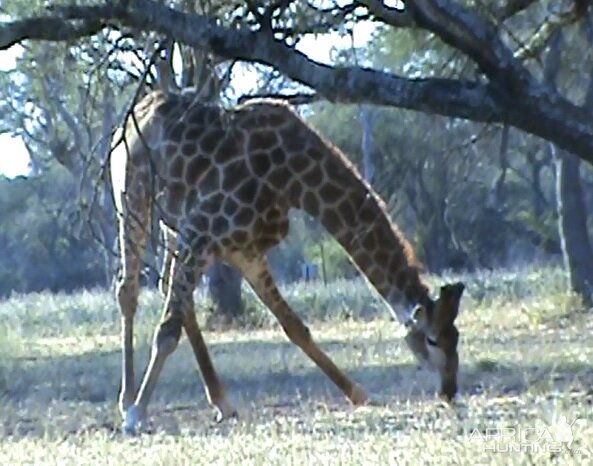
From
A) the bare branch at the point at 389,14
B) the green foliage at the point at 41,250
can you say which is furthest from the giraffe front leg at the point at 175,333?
the green foliage at the point at 41,250

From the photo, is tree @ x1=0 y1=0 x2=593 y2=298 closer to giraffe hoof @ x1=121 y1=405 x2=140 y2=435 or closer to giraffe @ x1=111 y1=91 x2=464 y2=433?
giraffe @ x1=111 y1=91 x2=464 y2=433

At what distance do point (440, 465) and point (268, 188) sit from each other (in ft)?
14.7

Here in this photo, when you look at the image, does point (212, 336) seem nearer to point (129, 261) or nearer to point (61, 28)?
point (129, 261)

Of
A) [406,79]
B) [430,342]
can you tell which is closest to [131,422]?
[430,342]

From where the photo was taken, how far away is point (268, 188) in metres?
10.7

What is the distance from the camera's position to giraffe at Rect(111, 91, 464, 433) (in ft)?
34.2

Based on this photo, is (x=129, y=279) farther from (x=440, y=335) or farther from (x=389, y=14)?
(x=389, y=14)

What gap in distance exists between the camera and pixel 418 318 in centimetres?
1023

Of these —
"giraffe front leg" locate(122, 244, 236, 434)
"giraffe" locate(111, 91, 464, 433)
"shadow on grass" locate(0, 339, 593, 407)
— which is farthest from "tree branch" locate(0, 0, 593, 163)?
"shadow on grass" locate(0, 339, 593, 407)

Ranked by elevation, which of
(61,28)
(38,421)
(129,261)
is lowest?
(38,421)

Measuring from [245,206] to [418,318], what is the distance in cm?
140

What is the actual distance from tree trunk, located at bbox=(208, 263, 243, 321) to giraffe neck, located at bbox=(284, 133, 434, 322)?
847 centimetres

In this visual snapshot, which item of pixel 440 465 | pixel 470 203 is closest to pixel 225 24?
pixel 440 465

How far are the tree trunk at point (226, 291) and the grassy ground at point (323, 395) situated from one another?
1.14 ft
